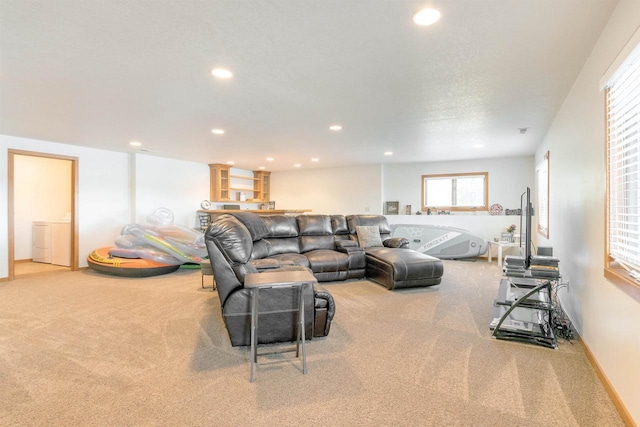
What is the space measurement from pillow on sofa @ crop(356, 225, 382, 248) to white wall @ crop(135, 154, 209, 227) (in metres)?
4.43

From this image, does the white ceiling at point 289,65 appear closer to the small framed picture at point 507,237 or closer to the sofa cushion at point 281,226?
the sofa cushion at point 281,226

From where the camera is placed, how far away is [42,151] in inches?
210

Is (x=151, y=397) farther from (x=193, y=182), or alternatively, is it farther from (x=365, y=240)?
(x=193, y=182)

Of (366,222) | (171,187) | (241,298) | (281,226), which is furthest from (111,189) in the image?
(241,298)

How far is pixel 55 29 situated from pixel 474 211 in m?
7.64

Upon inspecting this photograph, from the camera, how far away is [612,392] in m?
1.90

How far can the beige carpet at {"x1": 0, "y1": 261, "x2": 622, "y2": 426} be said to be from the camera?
176 cm

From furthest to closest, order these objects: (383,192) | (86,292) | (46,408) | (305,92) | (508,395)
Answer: (383,192), (86,292), (305,92), (508,395), (46,408)

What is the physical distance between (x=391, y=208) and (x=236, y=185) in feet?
14.4

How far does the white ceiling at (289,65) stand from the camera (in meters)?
1.85

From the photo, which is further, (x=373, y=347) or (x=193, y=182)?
(x=193, y=182)

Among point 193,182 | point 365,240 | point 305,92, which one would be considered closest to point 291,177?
point 193,182

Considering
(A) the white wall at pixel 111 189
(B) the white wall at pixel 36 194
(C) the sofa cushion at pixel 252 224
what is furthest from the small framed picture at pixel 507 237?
(B) the white wall at pixel 36 194

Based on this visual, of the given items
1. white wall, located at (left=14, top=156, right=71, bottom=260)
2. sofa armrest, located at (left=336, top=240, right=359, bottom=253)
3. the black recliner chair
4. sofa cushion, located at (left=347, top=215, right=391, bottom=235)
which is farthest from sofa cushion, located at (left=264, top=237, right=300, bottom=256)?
white wall, located at (left=14, top=156, right=71, bottom=260)
